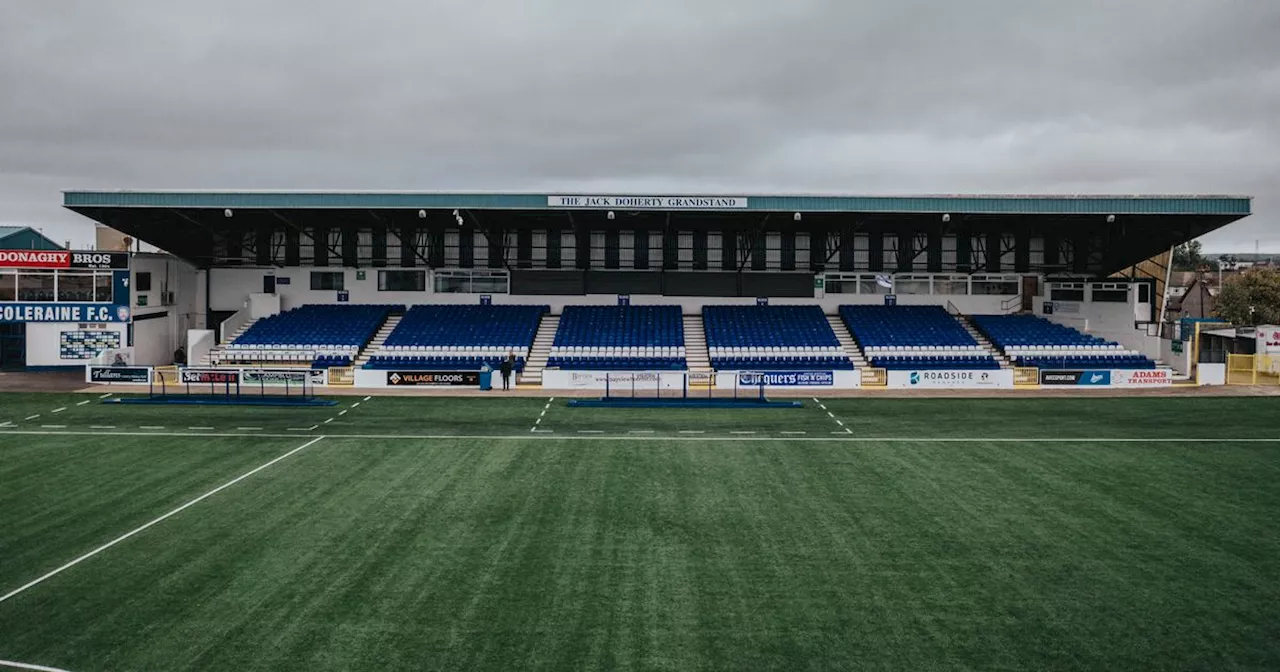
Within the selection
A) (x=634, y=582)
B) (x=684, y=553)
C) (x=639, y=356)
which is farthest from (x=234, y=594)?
(x=639, y=356)

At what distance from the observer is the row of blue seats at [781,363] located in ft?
121

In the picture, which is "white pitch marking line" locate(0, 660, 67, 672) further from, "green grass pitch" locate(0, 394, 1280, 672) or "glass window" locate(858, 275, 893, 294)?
"glass window" locate(858, 275, 893, 294)

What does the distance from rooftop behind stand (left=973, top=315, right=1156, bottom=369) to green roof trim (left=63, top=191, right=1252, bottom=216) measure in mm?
7095

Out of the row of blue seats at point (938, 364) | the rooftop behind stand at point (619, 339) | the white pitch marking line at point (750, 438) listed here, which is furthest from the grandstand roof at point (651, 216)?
the white pitch marking line at point (750, 438)

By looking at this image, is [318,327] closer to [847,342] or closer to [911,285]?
[847,342]

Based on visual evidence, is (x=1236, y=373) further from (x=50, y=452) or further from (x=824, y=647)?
(x=50, y=452)

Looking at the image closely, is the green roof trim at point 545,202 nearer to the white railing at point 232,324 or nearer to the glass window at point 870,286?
the white railing at point 232,324

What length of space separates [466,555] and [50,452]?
15.9m

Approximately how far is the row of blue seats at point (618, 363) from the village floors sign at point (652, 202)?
7465 mm

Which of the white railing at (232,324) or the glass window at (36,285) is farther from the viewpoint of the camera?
the white railing at (232,324)

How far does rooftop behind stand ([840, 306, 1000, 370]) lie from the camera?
1479 inches

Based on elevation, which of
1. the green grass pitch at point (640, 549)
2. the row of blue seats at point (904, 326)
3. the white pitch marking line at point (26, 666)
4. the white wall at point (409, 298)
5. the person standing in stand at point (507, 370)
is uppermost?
the white wall at point (409, 298)

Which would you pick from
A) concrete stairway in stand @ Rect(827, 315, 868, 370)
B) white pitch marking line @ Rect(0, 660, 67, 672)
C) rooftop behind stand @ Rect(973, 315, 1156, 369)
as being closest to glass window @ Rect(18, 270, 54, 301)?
white pitch marking line @ Rect(0, 660, 67, 672)

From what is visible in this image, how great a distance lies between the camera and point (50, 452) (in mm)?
21500
